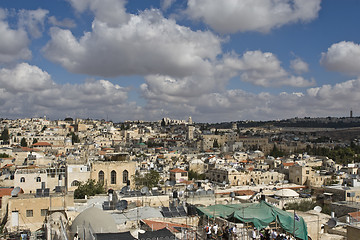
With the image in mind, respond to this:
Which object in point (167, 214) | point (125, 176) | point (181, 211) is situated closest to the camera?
point (167, 214)

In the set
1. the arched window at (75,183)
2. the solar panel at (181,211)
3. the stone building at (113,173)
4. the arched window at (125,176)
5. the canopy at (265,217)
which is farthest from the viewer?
the arched window at (125,176)

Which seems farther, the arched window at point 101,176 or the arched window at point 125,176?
the arched window at point 125,176

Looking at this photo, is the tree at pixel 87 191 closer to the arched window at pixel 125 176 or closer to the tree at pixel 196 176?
the arched window at pixel 125 176

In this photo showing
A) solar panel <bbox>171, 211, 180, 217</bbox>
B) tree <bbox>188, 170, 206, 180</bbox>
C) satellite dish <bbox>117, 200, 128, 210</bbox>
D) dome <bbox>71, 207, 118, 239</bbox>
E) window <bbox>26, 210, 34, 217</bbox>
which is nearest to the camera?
dome <bbox>71, 207, 118, 239</bbox>

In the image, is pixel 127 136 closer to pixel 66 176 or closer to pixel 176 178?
pixel 176 178

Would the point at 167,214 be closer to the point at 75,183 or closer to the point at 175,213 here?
the point at 175,213

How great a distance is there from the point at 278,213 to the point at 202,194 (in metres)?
7.98

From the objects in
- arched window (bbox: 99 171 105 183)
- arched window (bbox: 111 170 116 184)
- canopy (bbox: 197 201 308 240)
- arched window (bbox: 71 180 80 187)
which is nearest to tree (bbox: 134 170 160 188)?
arched window (bbox: 111 170 116 184)

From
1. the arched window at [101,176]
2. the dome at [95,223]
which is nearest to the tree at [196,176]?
the arched window at [101,176]

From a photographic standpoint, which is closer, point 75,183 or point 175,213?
point 175,213

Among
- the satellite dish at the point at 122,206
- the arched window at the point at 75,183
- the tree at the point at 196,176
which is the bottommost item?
the tree at the point at 196,176

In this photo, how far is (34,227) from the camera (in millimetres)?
16516

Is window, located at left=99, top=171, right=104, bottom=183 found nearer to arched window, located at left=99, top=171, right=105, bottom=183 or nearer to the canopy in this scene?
arched window, located at left=99, top=171, right=105, bottom=183

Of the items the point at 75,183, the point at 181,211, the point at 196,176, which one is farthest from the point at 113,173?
the point at 196,176
